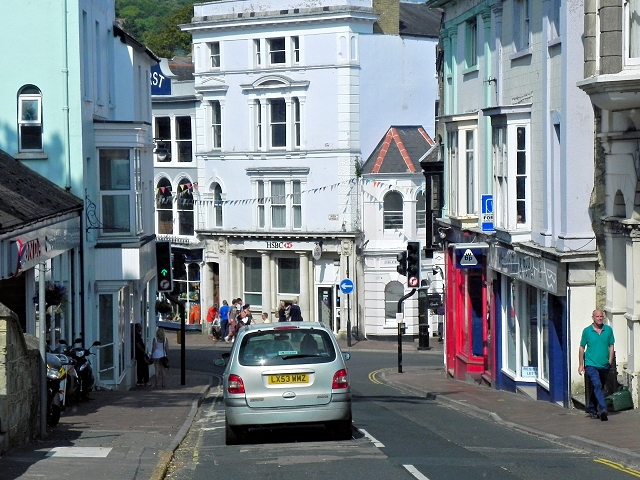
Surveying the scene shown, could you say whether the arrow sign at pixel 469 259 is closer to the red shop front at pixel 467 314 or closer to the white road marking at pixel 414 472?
the red shop front at pixel 467 314

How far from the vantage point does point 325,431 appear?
15.8 m

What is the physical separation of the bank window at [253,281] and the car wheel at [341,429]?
36120 millimetres

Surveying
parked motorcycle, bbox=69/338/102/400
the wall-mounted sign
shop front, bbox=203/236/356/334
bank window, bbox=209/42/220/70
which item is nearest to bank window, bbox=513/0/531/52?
the wall-mounted sign

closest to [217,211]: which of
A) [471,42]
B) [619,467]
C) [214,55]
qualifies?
[214,55]

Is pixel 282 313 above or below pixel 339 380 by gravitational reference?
below

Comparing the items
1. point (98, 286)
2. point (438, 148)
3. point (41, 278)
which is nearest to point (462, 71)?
point (438, 148)

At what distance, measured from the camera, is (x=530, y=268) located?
22.2 metres

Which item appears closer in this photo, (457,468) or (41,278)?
(457,468)

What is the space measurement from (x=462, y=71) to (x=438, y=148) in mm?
7178

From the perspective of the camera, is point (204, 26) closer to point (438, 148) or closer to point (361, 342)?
point (361, 342)

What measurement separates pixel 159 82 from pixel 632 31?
3587 cm

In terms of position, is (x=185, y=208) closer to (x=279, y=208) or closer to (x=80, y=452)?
(x=279, y=208)

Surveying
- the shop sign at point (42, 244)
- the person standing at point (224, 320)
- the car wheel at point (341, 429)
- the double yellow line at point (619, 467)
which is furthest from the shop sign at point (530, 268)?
the person standing at point (224, 320)

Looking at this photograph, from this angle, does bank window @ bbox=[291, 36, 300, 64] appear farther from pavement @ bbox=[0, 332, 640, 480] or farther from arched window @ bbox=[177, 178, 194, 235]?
pavement @ bbox=[0, 332, 640, 480]
